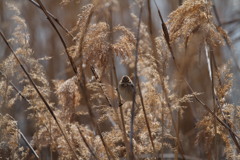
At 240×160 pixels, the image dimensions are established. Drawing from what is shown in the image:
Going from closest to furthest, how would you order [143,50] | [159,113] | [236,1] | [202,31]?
[202,31], [143,50], [159,113], [236,1]

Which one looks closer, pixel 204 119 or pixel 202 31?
pixel 202 31

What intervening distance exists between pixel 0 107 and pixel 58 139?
240 mm

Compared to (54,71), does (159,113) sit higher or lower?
lower

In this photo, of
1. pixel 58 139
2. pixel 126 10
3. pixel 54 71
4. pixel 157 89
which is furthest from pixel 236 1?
pixel 58 139

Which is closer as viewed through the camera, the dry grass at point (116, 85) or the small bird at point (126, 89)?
the dry grass at point (116, 85)

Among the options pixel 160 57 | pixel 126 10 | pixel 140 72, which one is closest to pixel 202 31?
pixel 160 57

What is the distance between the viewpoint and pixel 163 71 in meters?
1.17

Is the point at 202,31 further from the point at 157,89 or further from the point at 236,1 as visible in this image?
the point at 236,1

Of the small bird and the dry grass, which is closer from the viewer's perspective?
the dry grass

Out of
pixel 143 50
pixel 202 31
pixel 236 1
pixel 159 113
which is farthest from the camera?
pixel 236 1

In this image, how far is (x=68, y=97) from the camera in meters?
1.24

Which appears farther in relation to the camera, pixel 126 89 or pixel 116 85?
pixel 126 89

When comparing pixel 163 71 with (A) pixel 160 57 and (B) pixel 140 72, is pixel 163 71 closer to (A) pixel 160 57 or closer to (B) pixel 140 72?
(A) pixel 160 57

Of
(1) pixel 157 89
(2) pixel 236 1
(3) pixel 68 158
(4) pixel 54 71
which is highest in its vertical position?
(2) pixel 236 1
